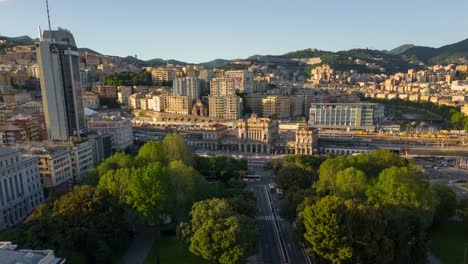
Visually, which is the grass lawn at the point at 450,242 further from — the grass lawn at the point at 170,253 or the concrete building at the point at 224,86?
the concrete building at the point at 224,86

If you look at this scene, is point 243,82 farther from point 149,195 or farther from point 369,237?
point 369,237

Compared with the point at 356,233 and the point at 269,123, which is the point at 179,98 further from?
the point at 356,233

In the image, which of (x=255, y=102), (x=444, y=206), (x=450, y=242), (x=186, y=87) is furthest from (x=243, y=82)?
(x=450, y=242)

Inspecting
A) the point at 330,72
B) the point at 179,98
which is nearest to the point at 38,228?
the point at 179,98

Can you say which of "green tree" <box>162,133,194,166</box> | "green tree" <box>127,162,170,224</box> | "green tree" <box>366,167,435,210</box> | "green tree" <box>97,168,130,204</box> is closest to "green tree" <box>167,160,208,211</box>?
"green tree" <box>127,162,170,224</box>

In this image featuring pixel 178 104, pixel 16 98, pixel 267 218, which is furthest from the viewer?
pixel 178 104

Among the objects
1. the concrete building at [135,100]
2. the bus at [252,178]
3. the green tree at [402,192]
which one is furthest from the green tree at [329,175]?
the concrete building at [135,100]

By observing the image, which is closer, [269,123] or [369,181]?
[369,181]
